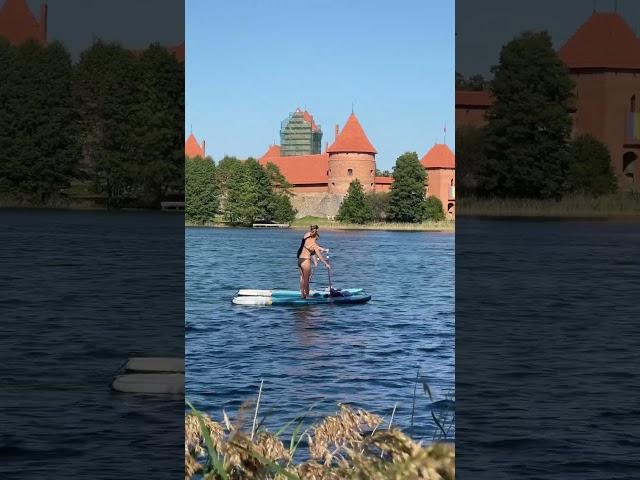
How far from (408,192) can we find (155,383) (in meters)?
28.6

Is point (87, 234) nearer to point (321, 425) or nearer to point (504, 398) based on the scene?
point (504, 398)

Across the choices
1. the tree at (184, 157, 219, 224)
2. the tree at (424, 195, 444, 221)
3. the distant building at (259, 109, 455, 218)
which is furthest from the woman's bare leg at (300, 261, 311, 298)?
the distant building at (259, 109, 455, 218)

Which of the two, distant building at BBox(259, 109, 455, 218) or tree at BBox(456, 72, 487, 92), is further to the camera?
distant building at BBox(259, 109, 455, 218)

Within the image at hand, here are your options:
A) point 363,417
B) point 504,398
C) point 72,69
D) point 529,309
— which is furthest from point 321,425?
point 72,69

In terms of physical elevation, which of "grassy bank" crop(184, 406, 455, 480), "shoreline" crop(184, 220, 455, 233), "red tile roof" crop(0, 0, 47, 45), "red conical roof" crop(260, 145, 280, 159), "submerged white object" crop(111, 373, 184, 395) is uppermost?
"red tile roof" crop(0, 0, 47, 45)

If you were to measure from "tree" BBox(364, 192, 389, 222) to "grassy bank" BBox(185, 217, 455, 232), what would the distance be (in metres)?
0.32

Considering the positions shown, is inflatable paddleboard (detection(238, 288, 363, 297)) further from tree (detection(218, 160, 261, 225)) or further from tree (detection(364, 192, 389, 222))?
tree (detection(218, 160, 261, 225))

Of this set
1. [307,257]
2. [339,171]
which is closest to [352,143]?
[339,171]

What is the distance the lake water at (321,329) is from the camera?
11.7 meters

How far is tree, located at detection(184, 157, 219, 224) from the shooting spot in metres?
40.7

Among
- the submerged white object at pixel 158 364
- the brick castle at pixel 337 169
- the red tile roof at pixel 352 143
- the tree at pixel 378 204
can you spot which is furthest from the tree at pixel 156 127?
the submerged white object at pixel 158 364

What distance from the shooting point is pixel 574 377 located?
49.1 feet

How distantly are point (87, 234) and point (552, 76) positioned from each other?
687 inches

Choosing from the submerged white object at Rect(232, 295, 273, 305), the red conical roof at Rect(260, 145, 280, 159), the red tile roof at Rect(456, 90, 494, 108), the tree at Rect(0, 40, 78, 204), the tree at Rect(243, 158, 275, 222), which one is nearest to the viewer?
the submerged white object at Rect(232, 295, 273, 305)
